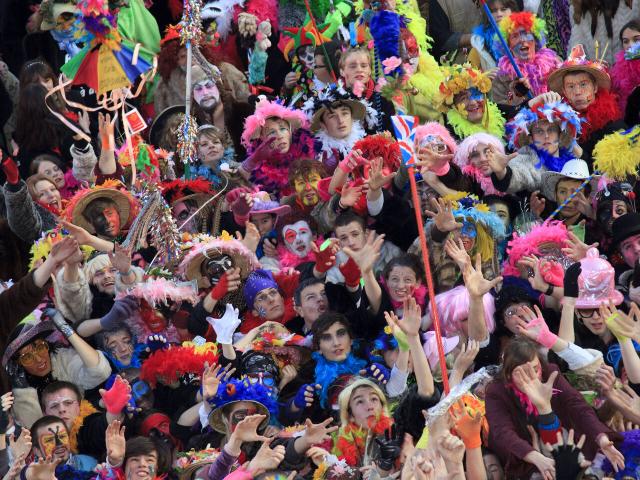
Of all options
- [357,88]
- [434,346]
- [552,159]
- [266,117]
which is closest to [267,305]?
[434,346]

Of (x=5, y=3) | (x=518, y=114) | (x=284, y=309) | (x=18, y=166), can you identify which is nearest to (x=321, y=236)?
(x=284, y=309)

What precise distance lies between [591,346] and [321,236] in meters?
2.25

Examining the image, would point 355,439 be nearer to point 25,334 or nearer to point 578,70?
point 25,334

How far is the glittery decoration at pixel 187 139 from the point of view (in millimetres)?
13070

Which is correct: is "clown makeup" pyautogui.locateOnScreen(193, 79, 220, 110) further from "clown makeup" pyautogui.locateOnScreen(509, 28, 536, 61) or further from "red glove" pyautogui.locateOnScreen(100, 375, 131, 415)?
"red glove" pyautogui.locateOnScreen(100, 375, 131, 415)

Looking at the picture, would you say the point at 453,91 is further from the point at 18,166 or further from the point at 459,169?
the point at 18,166

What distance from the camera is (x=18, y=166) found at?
13.6 metres

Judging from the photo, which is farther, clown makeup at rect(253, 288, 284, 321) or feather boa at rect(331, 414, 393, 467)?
clown makeup at rect(253, 288, 284, 321)

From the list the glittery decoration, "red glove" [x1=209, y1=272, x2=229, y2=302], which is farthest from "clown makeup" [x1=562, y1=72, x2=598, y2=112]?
"red glove" [x1=209, y1=272, x2=229, y2=302]

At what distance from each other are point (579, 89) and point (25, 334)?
3977mm

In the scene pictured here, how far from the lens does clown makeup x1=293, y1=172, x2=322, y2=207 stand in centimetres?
1257

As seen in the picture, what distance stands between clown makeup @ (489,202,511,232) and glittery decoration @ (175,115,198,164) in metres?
2.18

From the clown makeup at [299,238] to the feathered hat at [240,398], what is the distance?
1671mm

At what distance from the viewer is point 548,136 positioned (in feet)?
41.3
